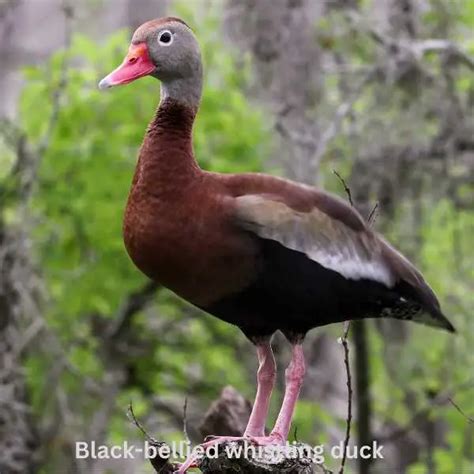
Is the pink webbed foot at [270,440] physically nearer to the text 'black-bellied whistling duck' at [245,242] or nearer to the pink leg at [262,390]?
the text 'black-bellied whistling duck' at [245,242]

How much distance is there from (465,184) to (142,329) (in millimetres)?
2823

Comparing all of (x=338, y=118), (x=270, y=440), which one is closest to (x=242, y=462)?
(x=270, y=440)

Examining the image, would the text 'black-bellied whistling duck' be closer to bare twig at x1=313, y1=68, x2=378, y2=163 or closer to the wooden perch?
the wooden perch

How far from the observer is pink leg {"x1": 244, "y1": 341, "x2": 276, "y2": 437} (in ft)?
15.0

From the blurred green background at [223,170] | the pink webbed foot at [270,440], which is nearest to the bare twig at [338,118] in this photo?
the blurred green background at [223,170]

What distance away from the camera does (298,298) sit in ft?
14.1

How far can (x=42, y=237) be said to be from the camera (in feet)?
31.2

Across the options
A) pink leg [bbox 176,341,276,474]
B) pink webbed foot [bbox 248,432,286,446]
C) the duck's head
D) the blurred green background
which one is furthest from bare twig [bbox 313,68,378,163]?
pink webbed foot [bbox 248,432,286,446]

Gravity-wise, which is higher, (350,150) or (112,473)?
(350,150)

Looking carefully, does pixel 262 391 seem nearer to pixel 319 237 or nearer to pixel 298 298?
pixel 298 298

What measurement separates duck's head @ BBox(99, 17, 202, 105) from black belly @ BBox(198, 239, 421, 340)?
27.5 inches

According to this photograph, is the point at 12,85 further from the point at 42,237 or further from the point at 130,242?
the point at 130,242

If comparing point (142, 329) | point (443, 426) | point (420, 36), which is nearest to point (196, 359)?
point (142, 329)

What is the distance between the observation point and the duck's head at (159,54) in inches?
172
